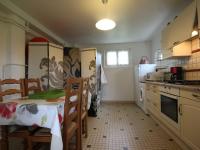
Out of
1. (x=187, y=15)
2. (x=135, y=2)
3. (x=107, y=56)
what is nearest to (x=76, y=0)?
(x=135, y=2)

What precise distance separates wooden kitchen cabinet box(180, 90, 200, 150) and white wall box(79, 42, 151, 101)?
3.69m

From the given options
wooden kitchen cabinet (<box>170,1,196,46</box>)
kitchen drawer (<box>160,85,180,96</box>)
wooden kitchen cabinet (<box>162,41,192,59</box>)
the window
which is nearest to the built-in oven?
kitchen drawer (<box>160,85,180,96</box>)

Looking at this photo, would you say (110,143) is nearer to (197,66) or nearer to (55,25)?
(197,66)

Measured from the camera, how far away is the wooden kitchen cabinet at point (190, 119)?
173 centimetres

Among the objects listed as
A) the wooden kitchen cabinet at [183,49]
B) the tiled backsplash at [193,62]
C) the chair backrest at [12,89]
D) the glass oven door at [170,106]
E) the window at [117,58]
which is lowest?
the glass oven door at [170,106]

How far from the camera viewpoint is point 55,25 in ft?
12.3

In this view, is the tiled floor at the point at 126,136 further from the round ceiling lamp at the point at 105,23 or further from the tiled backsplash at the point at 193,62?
the round ceiling lamp at the point at 105,23

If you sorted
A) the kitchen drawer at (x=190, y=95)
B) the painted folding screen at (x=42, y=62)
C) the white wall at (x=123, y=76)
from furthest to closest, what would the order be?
the white wall at (x=123, y=76), the painted folding screen at (x=42, y=62), the kitchen drawer at (x=190, y=95)

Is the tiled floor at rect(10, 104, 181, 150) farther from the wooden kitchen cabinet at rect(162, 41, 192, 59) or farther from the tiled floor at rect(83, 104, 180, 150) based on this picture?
the wooden kitchen cabinet at rect(162, 41, 192, 59)

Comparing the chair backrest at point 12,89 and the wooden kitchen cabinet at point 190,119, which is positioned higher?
the chair backrest at point 12,89

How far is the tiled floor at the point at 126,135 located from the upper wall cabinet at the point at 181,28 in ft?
5.46

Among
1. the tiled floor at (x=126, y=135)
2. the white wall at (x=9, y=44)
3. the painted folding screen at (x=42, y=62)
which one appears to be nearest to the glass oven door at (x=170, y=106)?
the tiled floor at (x=126, y=135)

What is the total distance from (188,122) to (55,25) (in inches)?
133

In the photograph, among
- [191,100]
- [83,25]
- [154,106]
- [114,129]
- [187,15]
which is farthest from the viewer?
[83,25]
